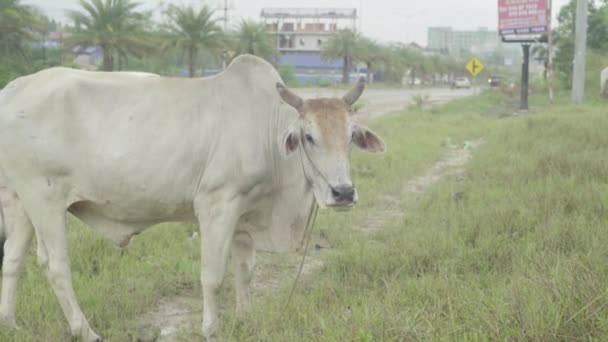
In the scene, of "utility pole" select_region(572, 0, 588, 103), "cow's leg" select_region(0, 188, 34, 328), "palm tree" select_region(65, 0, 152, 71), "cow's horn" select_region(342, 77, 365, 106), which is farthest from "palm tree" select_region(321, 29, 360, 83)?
"cow's leg" select_region(0, 188, 34, 328)

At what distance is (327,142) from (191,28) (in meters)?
26.4

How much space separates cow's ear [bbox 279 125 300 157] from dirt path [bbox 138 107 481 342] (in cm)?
112

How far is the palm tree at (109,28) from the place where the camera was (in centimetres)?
2292

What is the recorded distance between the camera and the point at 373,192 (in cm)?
681

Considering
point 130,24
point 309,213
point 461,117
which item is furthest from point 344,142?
point 130,24

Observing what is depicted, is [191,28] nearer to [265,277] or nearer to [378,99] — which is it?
[378,99]

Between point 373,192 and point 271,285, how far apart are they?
272cm

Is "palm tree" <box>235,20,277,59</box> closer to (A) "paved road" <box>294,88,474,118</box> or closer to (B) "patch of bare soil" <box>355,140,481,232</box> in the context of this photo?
(A) "paved road" <box>294,88,474,118</box>

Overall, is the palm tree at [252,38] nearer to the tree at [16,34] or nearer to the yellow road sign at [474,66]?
the yellow road sign at [474,66]

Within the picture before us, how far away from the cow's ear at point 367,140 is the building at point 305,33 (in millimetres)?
59377

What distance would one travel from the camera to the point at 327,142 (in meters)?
3.20

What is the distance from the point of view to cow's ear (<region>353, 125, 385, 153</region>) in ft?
11.2

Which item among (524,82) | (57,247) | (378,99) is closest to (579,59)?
(524,82)

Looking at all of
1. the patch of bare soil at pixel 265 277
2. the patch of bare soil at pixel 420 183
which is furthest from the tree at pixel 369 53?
the patch of bare soil at pixel 265 277
